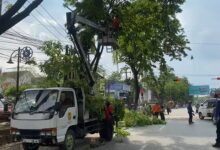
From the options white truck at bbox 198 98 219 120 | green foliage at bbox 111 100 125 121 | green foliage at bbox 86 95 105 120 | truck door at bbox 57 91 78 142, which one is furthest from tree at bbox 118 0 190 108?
white truck at bbox 198 98 219 120

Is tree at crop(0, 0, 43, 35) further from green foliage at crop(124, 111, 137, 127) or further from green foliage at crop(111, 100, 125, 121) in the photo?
green foliage at crop(124, 111, 137, 127)

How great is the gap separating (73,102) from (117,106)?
6.46m

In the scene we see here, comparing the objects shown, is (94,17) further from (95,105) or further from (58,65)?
(95,105)

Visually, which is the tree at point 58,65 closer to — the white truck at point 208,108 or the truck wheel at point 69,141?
the truck wheel at point 69,141

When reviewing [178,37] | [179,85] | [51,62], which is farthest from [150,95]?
[51,62]

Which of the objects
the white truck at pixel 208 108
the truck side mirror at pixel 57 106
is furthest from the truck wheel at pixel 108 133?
the white truck at pixel 208 108

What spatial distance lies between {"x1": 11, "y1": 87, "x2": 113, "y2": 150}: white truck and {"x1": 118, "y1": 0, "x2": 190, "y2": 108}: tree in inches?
320

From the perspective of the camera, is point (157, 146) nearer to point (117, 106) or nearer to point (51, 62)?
point (117, 106)

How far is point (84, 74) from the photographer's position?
870 inches

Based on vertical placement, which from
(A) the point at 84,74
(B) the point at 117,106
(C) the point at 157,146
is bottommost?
(C) the point at 157,146

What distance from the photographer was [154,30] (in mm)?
29609

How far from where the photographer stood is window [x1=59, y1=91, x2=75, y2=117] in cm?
1681

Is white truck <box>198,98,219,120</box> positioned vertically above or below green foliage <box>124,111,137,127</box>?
above

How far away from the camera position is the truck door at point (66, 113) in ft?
53.9
